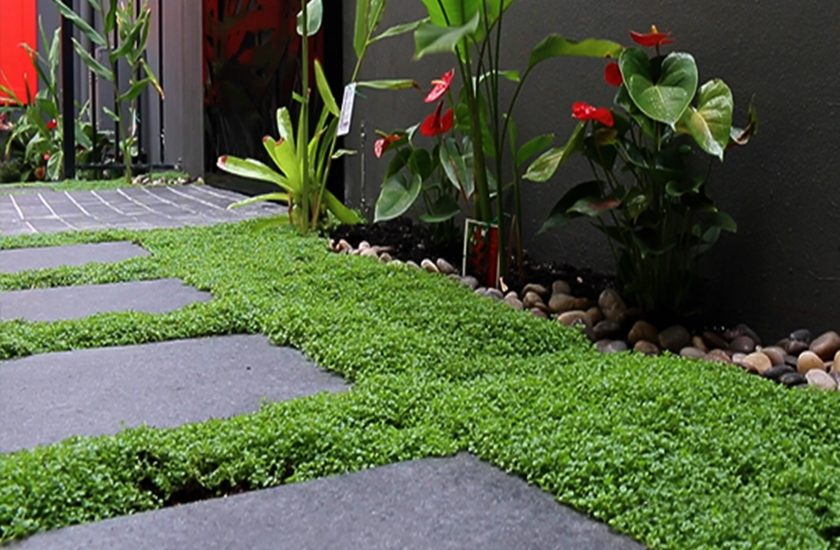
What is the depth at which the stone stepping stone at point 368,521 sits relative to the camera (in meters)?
1.08

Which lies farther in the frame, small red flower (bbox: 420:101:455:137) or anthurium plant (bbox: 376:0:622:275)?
small red flower (bbox: 420:101:455:137)

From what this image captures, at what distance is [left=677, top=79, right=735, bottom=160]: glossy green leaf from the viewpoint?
6.11 feet

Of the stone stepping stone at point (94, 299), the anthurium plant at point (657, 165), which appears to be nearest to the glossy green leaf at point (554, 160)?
the anthurium plant at point (657, 165)

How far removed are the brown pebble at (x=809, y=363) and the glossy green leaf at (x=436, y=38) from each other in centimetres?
97

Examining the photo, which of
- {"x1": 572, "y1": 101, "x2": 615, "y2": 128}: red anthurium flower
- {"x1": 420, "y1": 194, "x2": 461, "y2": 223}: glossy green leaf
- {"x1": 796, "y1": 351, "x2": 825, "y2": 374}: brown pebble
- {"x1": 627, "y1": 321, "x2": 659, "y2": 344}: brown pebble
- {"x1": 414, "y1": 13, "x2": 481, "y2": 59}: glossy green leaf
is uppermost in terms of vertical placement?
{"x1": 414, "y1": 13, "x2": 481, "y2": 59}: glossy green leaf

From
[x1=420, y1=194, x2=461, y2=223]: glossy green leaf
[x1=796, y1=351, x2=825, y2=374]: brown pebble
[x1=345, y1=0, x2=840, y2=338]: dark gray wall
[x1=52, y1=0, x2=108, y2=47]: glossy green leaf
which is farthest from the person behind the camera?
[x1=52, y1=0, x2=108, y2=47]: glossy green leaf

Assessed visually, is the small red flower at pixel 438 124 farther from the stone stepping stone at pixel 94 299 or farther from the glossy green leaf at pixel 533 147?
the stone stepping stone at pixel 94 299

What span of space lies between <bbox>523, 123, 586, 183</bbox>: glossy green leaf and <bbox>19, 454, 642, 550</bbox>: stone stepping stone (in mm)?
1019

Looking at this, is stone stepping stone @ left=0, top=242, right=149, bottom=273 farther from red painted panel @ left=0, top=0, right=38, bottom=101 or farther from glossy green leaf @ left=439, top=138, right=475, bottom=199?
red painted panel @ left=0, top=0, right=38, bottom=101

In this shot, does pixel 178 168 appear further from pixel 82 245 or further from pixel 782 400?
pixel 782 400

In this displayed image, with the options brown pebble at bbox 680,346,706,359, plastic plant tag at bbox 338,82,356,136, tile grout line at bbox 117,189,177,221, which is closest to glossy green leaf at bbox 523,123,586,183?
brown pebble at bbox 680,346,706,359

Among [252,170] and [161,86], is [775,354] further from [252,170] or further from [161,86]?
[161,86]

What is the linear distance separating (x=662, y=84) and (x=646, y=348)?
0.59 meters

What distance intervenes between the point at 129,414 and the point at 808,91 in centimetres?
156
